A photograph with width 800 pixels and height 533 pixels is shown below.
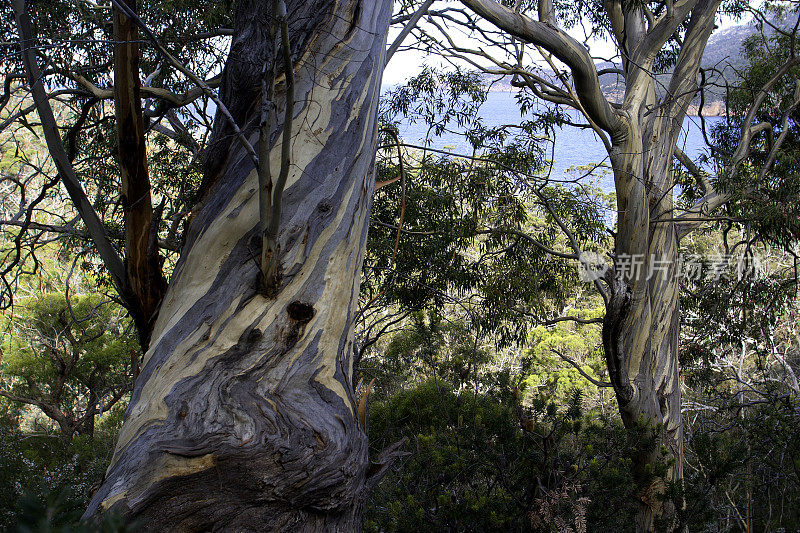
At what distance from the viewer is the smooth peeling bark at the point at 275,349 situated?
1560 mm

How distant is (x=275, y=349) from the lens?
1928 millimetres

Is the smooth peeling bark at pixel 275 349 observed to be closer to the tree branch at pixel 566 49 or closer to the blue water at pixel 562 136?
the tree branch at pixel 566 49

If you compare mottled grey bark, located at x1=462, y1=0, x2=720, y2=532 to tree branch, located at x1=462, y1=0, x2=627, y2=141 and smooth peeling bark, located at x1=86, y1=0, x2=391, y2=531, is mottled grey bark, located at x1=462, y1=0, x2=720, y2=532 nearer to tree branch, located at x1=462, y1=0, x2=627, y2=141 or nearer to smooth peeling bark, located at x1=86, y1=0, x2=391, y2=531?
tree branch, located at x1=462, y1=0, x2=627, y2=141

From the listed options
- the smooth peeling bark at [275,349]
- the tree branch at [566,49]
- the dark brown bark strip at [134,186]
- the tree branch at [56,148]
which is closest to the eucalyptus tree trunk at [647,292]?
the tree branch at [566,49]

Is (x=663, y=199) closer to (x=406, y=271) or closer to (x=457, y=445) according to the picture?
(x=406, y=271)

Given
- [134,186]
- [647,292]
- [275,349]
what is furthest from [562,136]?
[275,349]

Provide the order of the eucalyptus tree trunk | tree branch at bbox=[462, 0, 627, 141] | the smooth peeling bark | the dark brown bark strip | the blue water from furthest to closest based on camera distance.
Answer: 1. the blue water
2. the eucalyptus tree trunk
3. tree branch at bbox=[462, 0, 627, 141]
4. the dark brown bark strip
5. the smooth peeling bark

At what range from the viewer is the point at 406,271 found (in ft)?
19.8

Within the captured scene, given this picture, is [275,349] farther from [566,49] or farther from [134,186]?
[566,49]

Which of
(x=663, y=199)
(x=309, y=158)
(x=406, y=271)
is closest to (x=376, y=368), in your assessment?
(x=406, y=271)

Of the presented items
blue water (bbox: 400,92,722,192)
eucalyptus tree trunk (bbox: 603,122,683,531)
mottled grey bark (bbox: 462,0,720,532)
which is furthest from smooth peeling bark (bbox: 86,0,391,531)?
blue water (bbox: 400,92,722,192)

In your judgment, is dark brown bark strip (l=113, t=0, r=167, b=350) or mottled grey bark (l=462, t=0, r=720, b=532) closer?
dark brown bark strip (l=113, t=0, r=167, b=350)

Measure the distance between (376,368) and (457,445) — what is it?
6.85 m

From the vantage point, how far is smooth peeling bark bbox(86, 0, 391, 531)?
156 cm
